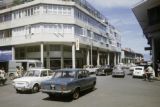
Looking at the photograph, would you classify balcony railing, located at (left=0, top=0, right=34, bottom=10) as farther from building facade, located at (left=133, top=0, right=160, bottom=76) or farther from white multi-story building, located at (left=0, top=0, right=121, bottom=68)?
building facade, located at (left=133, top=0, right=160, bottom=76)

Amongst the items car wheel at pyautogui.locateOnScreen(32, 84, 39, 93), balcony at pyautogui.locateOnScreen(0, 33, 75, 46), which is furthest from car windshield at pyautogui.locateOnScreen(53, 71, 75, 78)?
balcony at pyautogui.locateOnScreen(0, 33, 75, 46)

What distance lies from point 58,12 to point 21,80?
75.1ft

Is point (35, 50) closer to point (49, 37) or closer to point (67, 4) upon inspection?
point (49, 37)

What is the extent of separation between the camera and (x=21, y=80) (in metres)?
15.0

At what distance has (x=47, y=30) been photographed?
35.3 metres

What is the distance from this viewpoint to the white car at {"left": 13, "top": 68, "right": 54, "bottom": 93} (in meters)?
14.8

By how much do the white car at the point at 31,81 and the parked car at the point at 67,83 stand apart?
236 centimetres

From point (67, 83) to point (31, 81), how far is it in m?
4.18

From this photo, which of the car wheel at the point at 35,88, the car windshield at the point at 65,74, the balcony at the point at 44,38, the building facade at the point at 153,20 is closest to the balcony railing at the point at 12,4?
the balcony at the point at 44,38

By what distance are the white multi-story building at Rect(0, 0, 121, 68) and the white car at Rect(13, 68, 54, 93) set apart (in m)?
19.0

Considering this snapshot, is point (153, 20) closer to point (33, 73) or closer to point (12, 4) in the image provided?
point (33, 73)

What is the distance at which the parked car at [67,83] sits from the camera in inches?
464

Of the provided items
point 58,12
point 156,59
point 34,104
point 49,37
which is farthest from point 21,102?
point 58,12

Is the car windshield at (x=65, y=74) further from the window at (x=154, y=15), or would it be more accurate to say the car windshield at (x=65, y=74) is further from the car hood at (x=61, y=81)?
the window at (x=154, y=15)
